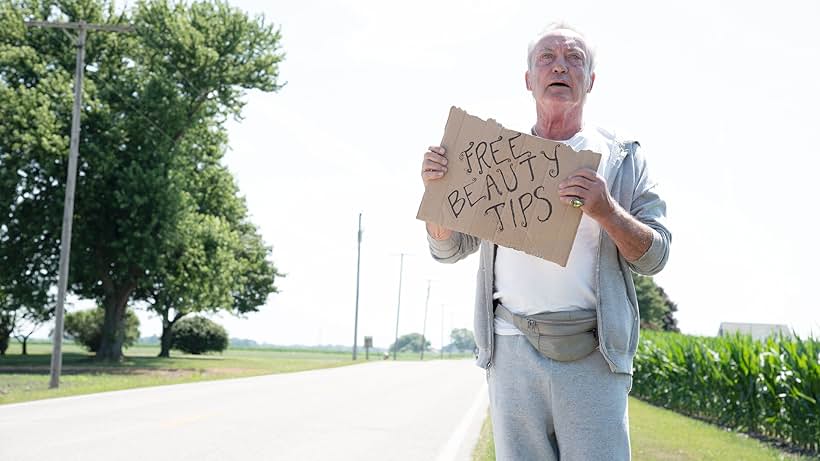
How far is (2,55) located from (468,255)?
33.3 metres

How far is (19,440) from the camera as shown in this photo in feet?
32.9

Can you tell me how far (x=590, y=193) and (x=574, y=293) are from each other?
0.33 meters

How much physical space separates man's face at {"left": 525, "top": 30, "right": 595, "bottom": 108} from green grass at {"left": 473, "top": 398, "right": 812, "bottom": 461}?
7317 millimetres

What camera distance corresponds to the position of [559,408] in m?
2.61

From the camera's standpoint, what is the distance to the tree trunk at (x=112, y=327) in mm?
37438

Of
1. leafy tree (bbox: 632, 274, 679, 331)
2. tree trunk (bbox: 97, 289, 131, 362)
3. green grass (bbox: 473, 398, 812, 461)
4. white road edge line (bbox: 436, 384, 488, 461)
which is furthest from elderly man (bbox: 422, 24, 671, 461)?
leafy tree (bbox: 632, 274, 679, 331)

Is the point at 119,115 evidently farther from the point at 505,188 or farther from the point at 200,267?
the point at 505,188

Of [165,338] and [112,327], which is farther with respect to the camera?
[165,338]

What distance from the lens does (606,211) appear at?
249 centimetres

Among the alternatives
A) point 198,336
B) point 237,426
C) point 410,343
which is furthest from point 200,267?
point 410,343

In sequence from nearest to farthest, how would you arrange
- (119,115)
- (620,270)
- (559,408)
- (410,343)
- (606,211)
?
(606,211)
(559,408)
(620,270)
(119,115)
(410,343)

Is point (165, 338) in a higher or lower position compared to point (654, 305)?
lower

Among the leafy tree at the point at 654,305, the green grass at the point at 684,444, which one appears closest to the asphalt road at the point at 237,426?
the green grass at the point at 684,444

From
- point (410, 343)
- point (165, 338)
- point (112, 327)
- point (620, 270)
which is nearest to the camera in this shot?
point (620, 270)
